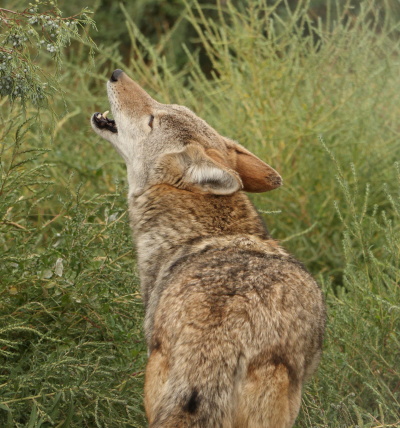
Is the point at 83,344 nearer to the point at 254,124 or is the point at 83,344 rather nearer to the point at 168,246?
the point at 168,246

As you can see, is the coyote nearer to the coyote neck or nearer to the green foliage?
the coyote neck

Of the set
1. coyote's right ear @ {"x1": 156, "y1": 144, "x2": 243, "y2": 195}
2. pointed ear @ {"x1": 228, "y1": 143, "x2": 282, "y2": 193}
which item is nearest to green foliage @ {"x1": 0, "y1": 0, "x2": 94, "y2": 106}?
coyote's right ear @ {"x1": 156, "y1": 144, "x2": 243, "y2": 195}

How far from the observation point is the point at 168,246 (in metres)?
3.92

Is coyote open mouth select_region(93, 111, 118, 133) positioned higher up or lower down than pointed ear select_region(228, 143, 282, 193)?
higher up

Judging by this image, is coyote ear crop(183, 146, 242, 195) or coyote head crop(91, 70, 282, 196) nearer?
coyote ear crop(183, 146, 242, 195)

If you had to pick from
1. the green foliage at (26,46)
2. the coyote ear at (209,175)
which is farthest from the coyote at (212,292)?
the green foliage at (26,46)

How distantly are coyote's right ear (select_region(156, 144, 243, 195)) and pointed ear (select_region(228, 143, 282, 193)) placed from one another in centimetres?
37

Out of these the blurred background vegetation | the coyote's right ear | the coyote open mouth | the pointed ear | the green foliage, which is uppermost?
the green foliage

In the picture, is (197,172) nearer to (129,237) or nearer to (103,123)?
(129,237)

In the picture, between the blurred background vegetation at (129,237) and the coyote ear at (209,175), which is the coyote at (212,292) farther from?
the blurred background vegetation at (129,237)

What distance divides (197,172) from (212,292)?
0.93m

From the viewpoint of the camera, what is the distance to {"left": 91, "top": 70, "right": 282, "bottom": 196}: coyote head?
4.03 metres

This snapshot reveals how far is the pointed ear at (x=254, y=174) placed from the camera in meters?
4.37

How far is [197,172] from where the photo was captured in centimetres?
396
